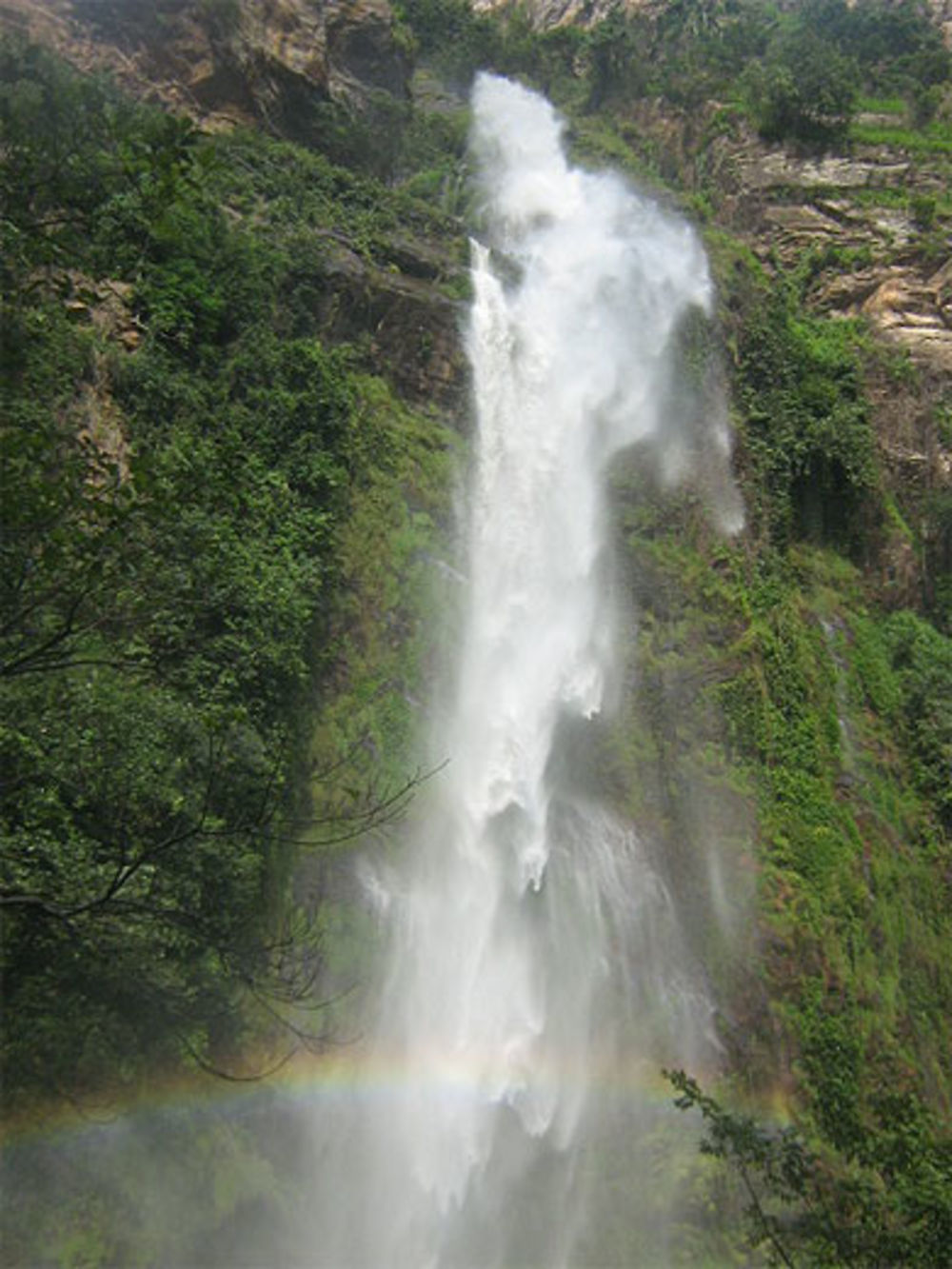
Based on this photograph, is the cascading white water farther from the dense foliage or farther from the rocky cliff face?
the rocky cliff face

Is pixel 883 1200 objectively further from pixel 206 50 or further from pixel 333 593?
pixel 206 50

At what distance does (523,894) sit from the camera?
1243cm

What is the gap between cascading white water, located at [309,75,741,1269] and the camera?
381 inches

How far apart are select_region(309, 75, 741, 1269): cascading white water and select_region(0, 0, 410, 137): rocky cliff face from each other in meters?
9.50

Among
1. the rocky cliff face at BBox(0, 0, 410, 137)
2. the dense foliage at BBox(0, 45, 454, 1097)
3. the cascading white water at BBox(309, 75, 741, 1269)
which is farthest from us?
the rocky cliff face at BBox(0, 0, 410, 137)

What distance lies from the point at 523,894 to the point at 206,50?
2386 centimetres

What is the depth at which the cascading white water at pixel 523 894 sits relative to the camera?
967 centimetres

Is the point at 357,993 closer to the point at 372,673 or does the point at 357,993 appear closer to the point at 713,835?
the point at 372,673

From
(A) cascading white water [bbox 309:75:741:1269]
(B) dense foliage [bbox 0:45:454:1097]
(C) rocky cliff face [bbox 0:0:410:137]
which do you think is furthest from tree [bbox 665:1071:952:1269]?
(C) rocky cliff face [bbox 0:0:410:137]

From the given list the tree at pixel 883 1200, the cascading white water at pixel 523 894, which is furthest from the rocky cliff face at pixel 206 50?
the tree at pixel 883 1200

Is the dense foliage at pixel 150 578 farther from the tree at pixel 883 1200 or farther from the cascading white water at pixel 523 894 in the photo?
the tree at pixel 883 1200

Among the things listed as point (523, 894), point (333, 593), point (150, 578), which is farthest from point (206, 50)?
point (150, 578)

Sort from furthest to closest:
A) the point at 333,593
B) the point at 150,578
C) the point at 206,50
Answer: the point at 206,50 < the point at 333,593 < the point at 150,578

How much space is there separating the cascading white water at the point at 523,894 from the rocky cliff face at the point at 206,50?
950 cm
